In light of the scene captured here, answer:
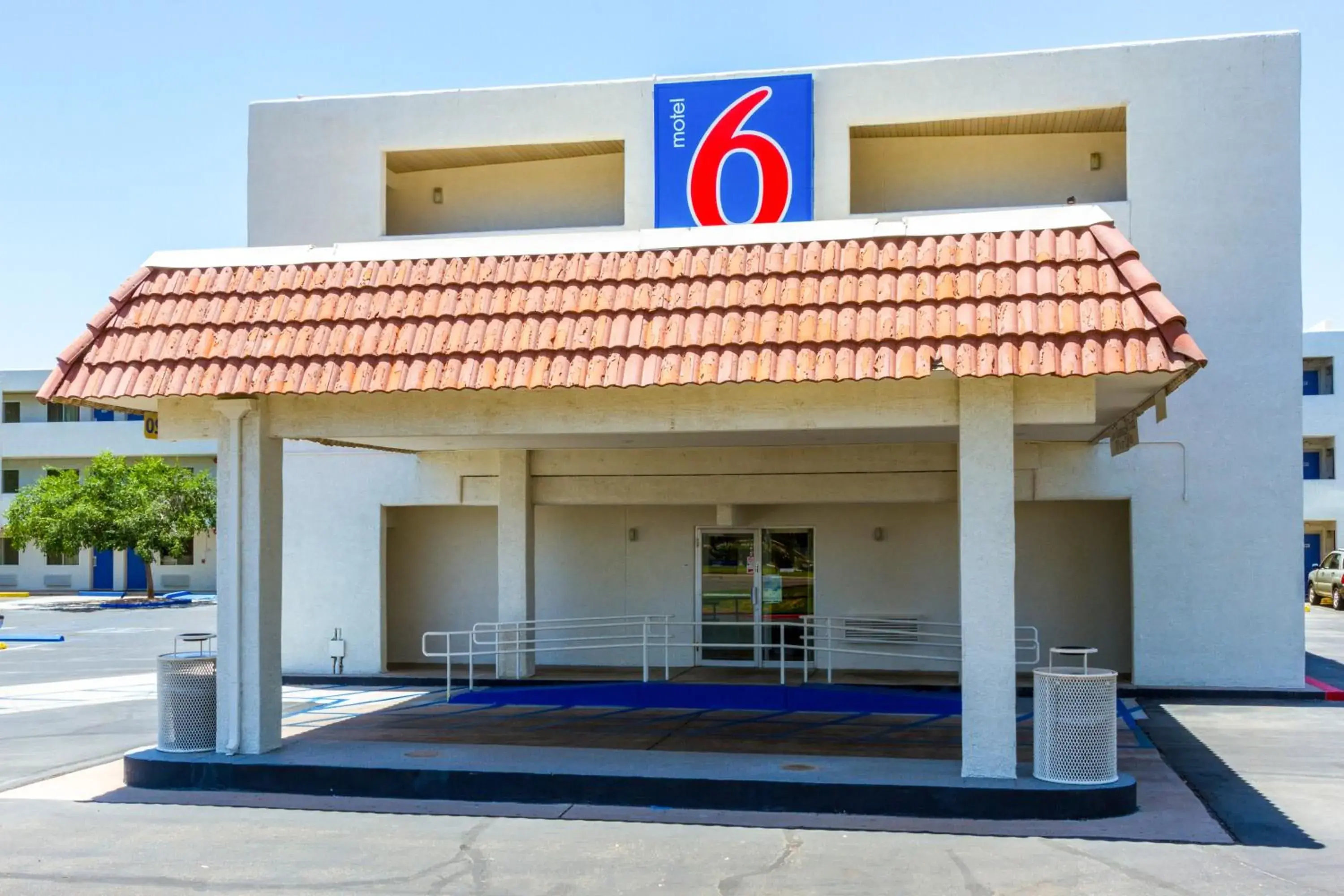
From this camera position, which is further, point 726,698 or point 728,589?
point 728,589

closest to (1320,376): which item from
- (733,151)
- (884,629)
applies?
(884,629)

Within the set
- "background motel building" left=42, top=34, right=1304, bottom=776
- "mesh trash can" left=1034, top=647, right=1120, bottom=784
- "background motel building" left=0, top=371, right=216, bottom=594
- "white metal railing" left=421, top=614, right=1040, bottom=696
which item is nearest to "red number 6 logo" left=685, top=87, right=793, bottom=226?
"background motel building" left=42, top=34, right=1304, bottom=776

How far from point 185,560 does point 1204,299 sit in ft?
134

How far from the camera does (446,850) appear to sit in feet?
32.4

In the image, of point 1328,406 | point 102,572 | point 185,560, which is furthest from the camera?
point 102,572

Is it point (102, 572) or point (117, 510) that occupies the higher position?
point (117, 510)

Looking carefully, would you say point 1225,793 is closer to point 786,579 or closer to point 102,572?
point 786,579

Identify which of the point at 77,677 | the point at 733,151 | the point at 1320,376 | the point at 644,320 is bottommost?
the point at 77,677

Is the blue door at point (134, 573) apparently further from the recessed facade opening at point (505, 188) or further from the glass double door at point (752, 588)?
the glass double door at point (752, 588)

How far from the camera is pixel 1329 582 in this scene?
4006cm

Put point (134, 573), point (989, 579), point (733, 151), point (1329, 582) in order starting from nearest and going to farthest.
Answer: point (989, 579) → point (733, 151) → point (1329, 582) → point (134, 573)

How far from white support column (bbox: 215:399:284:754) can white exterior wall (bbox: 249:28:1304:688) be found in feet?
31.0

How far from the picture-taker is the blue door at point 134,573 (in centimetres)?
4962

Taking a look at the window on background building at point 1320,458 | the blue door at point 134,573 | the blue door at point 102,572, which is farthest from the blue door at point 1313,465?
the blue door at point 102,572
